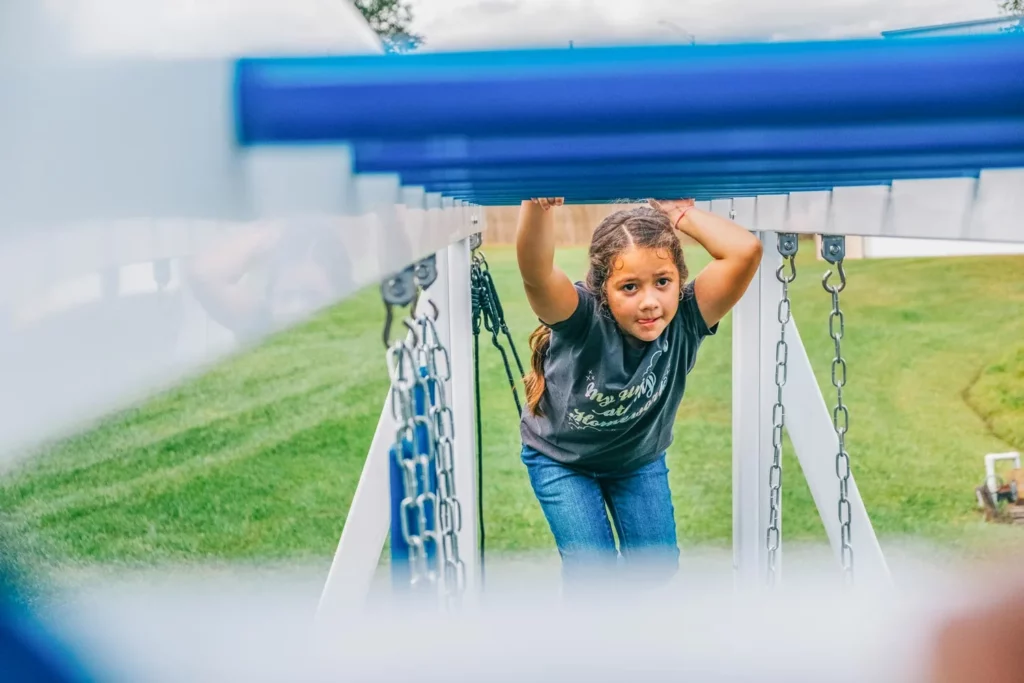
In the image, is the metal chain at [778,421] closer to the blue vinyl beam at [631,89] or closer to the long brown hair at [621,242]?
the long brown hair at [621,242]

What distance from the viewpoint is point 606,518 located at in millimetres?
1857

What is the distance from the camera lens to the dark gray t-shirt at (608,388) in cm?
171

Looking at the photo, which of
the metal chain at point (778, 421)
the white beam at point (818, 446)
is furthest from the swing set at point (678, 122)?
the white beam at point (818, 446)

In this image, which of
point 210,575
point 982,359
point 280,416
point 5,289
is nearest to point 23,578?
point 5,289

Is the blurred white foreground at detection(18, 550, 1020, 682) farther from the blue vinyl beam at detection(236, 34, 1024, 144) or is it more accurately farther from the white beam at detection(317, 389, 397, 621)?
the white beam at detection(317, 389, 397, 621)

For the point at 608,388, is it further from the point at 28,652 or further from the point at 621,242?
the point at 28,652

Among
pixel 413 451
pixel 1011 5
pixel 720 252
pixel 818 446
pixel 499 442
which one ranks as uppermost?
pixel 1011 5

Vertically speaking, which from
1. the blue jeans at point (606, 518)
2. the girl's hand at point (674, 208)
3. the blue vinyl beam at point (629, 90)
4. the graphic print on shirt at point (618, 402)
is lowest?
the blue jeans at point (606, 518)

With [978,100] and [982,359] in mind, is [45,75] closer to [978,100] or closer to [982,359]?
[978,100]

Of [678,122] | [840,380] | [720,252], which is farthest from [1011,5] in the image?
[678,122]

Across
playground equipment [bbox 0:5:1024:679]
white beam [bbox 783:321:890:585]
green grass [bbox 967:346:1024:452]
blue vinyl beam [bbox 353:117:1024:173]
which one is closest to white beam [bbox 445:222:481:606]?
white beam [bbox 783:321:890:585]

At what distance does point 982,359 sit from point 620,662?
643 centimetres

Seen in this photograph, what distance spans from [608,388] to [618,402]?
0.04 m

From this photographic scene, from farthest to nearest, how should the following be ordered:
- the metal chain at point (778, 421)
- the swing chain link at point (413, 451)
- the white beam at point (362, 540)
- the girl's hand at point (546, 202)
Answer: the metal chain at point (778, 421) < the white beam at point (362, 540) < the girl's hand at point (546, 202) < the swing chain link at point (413, 451)
